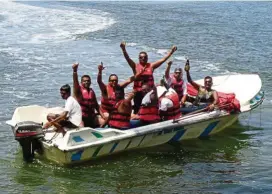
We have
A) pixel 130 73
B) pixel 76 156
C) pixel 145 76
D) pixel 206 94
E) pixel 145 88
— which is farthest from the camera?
pixel 130 73

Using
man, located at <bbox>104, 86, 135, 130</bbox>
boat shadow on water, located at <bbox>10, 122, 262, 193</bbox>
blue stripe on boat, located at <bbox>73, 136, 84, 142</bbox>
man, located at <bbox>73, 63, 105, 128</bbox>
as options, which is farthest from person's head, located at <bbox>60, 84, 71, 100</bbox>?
boat shadow on water, located at <bbox>10, 122, 262, 193</bbox>

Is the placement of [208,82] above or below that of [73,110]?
above

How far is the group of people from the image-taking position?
845cm

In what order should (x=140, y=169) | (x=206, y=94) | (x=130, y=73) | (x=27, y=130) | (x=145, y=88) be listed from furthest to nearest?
(x=130, y=73)
(x=206, y=94)
(x=145, y=88)
(x=140, y=169)
(x=27, y=130)

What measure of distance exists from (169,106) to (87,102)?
1.55 m

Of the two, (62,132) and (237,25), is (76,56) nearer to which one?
(62,132)

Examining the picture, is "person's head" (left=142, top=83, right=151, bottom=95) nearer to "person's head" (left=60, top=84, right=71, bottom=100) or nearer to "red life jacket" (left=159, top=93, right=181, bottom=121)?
"red life jacket" (left=159, top=93, right=181, bottom=121)

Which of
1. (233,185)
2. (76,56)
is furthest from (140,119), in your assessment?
(76,56)

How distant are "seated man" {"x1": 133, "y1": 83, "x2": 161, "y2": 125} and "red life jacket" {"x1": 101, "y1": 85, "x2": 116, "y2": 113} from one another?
55 cm

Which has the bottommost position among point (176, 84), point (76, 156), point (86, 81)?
point (76, 156)

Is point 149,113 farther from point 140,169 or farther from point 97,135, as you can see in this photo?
point 97,135

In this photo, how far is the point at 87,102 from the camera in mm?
8766

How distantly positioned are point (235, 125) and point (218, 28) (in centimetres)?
1819

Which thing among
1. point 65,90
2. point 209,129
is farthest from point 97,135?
point 209,129
